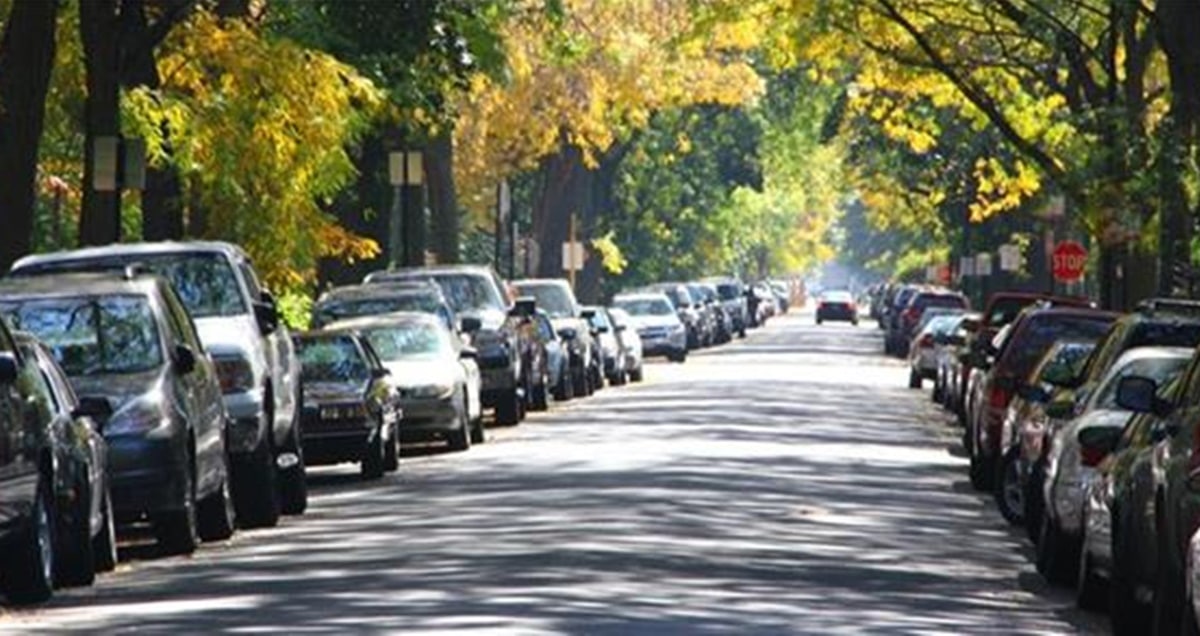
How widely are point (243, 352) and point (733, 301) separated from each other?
8570cm

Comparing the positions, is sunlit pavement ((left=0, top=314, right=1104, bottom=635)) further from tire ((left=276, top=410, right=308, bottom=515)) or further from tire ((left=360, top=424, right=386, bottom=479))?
tire ((left=360, top=424, right=386, bottom=479))

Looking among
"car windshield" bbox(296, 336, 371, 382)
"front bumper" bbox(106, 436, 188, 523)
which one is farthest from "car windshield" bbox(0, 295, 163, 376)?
"car windshield" bbox(296, 336, 371, 382)

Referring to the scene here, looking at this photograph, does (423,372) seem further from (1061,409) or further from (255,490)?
(1061,409)

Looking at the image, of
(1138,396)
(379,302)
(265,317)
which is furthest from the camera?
(379,302)

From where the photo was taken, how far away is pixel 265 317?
2925 cm

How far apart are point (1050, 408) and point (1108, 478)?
505 centimetres

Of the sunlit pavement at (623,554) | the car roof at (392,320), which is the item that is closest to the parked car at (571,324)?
the sunlit pavement at (623,554)

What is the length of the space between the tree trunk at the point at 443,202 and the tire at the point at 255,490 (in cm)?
4195

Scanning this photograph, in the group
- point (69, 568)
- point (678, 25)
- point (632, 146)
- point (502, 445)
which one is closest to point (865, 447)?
point (502, 445)

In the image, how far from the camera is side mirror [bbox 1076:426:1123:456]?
2019cm

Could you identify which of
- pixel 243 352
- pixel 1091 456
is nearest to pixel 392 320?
pixel 243 352

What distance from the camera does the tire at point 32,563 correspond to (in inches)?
807

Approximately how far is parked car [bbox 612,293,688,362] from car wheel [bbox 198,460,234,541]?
5797 centimetres

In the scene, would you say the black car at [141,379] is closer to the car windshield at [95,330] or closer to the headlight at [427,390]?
the car windshield at [95,330]
